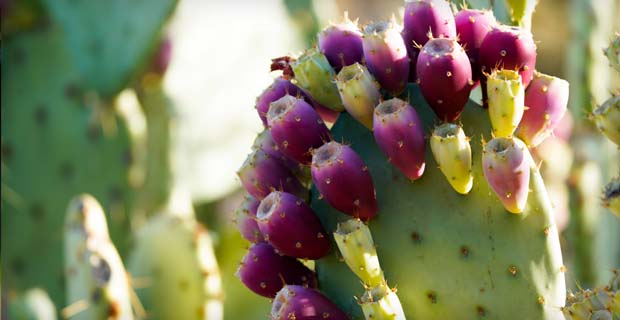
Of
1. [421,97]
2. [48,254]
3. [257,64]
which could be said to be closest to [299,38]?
[257,64]

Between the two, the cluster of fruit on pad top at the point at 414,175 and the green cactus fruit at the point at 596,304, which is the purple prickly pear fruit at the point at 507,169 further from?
the green cactus fruit at the point at 596,304

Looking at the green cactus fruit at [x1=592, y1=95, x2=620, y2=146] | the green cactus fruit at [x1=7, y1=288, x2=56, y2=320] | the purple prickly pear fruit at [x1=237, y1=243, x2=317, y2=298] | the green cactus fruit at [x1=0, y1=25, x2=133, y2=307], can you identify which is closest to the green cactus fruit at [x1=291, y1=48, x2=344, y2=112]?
the purple prickly pear fruit at [x1=237, y1=243, x2=317, y2=298]

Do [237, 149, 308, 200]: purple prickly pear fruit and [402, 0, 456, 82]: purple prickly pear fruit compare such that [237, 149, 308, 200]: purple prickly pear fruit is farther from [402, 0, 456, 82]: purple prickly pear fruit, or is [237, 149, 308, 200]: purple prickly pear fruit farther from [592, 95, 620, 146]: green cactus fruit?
[592, 95, 620, 146]: green cactus fruit

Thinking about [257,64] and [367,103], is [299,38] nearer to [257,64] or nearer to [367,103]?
[257,64]

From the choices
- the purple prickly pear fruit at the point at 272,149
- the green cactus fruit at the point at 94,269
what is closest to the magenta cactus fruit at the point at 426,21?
the purple prickly pear fruit at the point at 272,149

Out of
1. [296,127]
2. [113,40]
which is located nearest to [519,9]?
[296,127]

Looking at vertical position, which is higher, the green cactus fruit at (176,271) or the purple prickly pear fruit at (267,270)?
the purple prickly pear fruit at (267,270)
